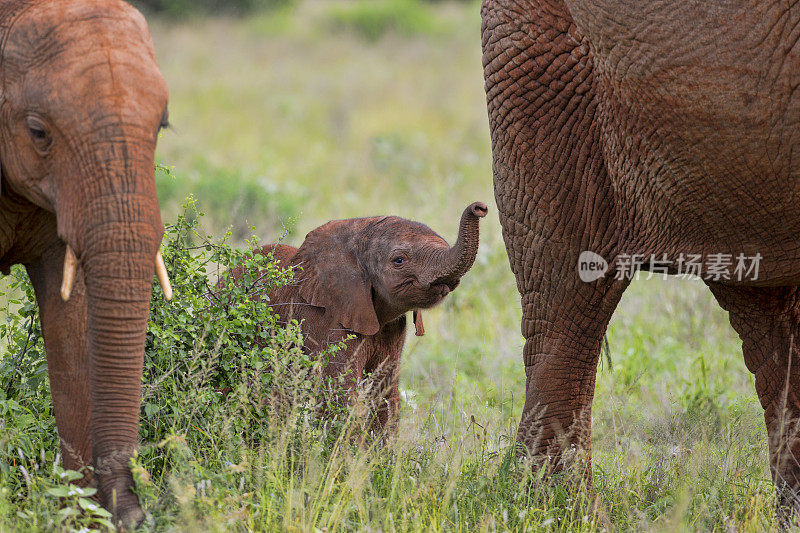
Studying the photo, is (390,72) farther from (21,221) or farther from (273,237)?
(21,221)

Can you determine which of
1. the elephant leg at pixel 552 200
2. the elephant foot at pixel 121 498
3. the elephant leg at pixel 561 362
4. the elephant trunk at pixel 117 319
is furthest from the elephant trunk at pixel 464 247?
the elephant foot at pixel 121 498

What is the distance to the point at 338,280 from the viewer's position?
545cm

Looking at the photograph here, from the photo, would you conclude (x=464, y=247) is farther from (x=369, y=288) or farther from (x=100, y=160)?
(x=100, y=160)

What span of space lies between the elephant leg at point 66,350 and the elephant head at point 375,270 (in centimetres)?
159

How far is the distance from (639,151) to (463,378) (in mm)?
2644

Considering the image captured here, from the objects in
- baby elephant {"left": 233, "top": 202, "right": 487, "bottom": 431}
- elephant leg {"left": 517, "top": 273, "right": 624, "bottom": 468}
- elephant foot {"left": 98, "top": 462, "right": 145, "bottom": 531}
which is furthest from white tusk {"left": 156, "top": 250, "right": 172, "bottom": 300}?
elephant leg {"left": 517, "top": 273, "right": 624, "bottom": 468}

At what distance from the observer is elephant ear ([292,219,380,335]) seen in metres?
5.36

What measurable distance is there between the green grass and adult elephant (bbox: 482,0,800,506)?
358 millimetres

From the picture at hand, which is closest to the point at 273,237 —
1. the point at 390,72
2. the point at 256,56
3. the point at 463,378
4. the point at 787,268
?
the point at 463,378

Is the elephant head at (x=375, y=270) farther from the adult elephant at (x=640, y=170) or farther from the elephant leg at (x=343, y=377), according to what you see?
the adult elephant at (x=640, y=170)

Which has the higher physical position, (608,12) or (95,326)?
(608,12)

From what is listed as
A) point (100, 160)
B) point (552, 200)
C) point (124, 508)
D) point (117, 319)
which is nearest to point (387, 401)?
point (552, 200)

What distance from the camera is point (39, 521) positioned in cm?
377

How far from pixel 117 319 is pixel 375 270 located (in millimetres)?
2193
